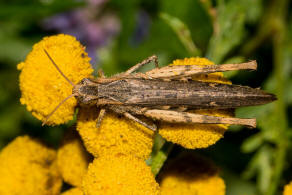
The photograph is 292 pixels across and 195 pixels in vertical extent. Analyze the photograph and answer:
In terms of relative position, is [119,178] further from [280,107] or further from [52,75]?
[280,107]

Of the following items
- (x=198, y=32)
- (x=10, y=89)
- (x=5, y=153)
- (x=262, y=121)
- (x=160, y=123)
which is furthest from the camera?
(x=10, y=89)

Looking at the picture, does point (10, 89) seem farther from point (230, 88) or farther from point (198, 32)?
point (230, 88)

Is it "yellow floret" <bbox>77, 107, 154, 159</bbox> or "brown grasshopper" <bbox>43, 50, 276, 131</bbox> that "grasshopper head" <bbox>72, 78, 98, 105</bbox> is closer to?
"brown grasshopper" <bbox>43, 50, 276, 131</bbox>

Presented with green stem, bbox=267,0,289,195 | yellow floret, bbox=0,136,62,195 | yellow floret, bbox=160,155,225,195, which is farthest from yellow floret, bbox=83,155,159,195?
green stem, bbox=267,0,289,195

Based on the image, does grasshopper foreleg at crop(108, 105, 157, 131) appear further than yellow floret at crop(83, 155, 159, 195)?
Yes

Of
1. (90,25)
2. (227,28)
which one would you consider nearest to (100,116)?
(227,28)

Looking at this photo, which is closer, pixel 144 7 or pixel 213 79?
pixel 213 79

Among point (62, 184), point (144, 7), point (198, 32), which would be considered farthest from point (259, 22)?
point (62, 184)
